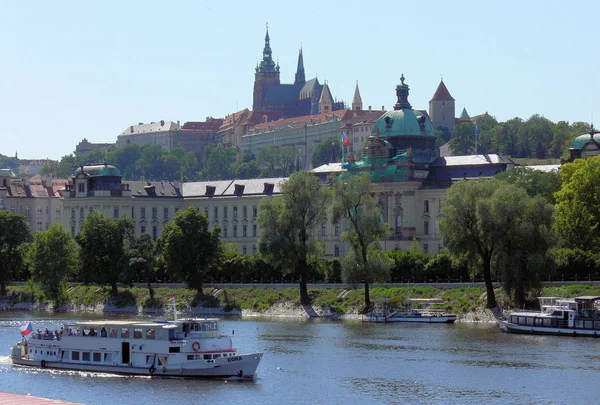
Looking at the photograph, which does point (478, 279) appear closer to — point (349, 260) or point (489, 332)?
point (349, 260)

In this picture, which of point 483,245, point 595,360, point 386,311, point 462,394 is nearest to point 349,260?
point 386,311

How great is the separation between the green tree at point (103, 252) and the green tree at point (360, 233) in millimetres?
34169

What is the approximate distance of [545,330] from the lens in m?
117

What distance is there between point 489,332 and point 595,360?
70.2 ft

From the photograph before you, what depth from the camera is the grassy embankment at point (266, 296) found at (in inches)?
5305

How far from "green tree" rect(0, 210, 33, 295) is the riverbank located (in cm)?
235

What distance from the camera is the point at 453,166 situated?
191000 millimetres

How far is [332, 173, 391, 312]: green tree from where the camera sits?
139000 mm

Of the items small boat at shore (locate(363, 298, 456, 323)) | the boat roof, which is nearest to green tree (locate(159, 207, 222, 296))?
small boat at shore (locate(363, 298, 456, 323))

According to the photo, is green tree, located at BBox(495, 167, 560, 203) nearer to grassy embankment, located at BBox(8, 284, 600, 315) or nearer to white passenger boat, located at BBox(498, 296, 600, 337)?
grassy embankment, located at BBox(8, 284, 600, 315)

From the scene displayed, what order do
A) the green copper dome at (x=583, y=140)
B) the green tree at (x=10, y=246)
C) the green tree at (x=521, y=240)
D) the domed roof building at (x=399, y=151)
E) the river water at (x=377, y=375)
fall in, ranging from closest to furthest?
the river water at (x=377, y=375) < the green tree at (x=521, y=240) < the green tree at (x=10, y=246) < the green copper dome at (x=583, y=140) < the domed roof building at (x=399, y=151)

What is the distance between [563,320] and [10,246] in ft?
272

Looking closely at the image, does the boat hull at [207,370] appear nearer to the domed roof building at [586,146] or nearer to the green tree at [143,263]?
the green tree at [143,263]

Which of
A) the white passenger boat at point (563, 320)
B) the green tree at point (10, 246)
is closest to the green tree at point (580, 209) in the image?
the white passenger boat at point (563, 320)
